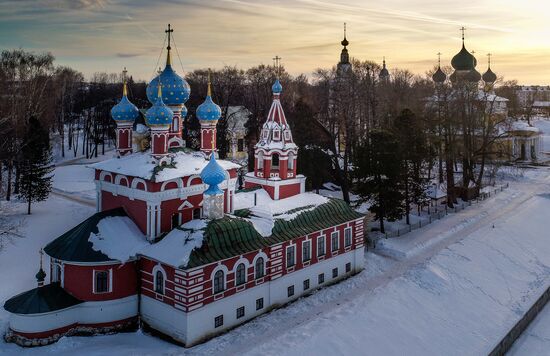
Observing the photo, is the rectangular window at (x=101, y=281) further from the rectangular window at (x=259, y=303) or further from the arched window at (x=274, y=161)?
the arched window at (x=274, y=161)

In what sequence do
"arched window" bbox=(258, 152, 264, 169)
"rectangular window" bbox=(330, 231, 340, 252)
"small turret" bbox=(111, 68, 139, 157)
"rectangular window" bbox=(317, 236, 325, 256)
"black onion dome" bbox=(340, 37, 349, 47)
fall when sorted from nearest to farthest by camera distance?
"small turret" bbox=(111, 68, 139, 157), "rectangular window" bbox=(317, 236, 325, 256), "rectangular window" bbox=(330, 231, 340, 252), "arched window" bbox=(258, 152, 264, 169), "black onion dome" bbox=(340, 37, 349, 47)

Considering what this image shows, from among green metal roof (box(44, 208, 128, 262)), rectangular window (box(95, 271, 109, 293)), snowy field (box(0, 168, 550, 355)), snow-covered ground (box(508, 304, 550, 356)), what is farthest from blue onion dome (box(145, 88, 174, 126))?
snow-covered ground (box(508, 304, 550, 356))

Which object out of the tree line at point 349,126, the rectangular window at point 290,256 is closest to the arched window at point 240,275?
the rectangular window at point 290,256

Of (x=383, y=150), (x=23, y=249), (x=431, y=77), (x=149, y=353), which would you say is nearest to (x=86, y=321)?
(x=149, y=353)

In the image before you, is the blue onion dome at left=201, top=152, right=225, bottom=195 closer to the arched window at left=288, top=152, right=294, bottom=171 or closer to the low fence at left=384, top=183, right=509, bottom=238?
the arched window at left=288, top=152, right=294, bottom=171

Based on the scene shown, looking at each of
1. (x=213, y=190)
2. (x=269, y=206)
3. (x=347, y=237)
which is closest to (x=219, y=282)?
(x=213, y=190)

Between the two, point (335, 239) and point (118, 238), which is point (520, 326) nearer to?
point (335, 239)
